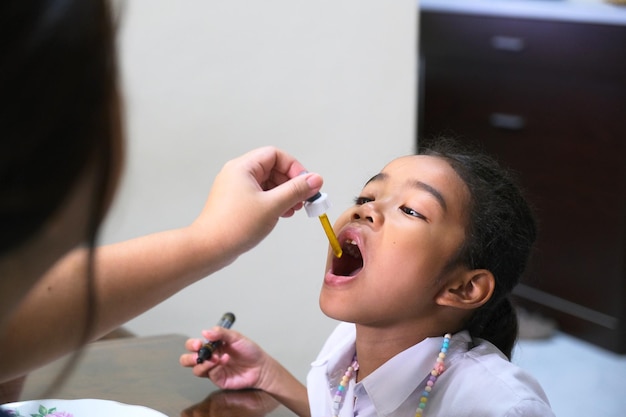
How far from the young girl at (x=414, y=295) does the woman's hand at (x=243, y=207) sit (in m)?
0.14

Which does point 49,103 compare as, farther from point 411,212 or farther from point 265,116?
point 265,116

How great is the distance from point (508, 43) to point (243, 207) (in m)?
2.34

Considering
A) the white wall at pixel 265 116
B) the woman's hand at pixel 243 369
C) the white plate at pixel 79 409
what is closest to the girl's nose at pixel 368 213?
the woman's hand at pixel 243 369

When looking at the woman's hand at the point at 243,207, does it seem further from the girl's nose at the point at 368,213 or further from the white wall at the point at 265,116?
the white wall at the point at 265,116

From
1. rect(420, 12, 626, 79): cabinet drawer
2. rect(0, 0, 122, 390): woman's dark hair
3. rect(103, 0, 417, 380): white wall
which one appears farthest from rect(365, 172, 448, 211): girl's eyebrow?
rect(420, 12, 626, 79): cabinet drawer

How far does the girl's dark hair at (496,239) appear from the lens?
4.36 feet

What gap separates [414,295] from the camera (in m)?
1.31

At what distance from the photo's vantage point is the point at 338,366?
1.40 m

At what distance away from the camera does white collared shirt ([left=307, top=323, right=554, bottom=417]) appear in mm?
1161

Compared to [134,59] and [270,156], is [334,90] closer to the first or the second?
[134,59]

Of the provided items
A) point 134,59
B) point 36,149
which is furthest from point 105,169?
point 134,59

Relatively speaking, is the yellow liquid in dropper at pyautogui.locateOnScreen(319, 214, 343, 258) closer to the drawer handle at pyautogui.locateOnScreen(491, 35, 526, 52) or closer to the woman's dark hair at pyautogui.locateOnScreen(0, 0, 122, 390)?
the woman's dark hair at pyautogui.locateOnScreen(0, 0, 122, 390)

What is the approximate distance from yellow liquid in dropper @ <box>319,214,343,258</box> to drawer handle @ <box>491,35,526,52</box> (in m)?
2.15

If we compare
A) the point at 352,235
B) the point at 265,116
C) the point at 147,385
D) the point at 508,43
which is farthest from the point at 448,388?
the point at 508,43
